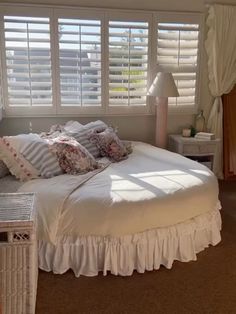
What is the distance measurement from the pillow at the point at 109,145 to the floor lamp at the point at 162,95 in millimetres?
702

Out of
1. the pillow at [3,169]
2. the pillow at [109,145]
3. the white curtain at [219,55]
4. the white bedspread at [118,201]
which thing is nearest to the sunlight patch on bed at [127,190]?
the white bedspread at [118,201]

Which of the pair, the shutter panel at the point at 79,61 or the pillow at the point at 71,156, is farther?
the shutter panel at the point at 79,61

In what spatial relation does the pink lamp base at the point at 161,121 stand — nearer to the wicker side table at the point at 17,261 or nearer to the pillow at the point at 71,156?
the pillow at the point at 71,156

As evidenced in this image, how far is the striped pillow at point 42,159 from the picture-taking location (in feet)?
9.16

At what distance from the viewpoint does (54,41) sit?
3654 millimetres

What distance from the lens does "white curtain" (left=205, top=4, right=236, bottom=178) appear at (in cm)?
406

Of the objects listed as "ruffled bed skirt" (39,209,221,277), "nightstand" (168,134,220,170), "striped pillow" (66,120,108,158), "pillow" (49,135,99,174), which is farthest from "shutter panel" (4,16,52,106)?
"ruffled bed skirt" (39,209,221,277)

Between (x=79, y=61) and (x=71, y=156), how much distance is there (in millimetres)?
1343

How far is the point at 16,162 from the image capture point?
277 centimetres

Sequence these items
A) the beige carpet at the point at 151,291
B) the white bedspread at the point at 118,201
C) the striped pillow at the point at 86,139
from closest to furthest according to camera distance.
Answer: the beige carpet at the point at 151,291
the white bedspread at the point at 118,201
the striped pillow at the point at 86,139

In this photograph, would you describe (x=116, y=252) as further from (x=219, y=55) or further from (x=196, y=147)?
(x=219, y=55)

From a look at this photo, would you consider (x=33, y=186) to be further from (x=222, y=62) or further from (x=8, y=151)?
(x=222, y=62)

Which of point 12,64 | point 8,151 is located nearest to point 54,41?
point 12,64

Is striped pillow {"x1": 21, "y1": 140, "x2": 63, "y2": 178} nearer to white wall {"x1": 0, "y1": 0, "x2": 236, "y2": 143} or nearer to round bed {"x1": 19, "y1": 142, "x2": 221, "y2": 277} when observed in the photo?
round bed {"x1": 19, "y1": 142, "x2": 221, "y2": 277}
